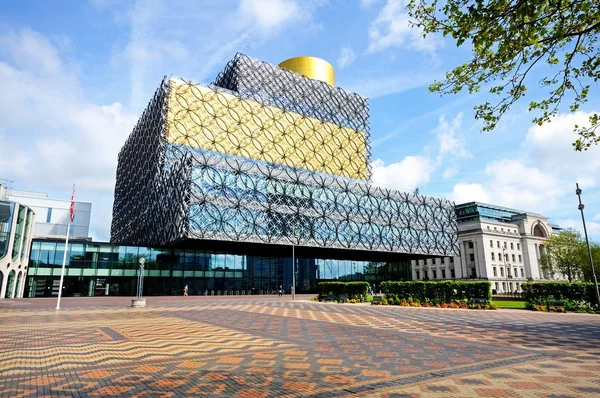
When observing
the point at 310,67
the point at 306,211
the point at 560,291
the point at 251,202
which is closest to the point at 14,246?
the point at 251,202

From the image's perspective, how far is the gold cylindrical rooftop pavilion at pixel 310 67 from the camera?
90.6 m

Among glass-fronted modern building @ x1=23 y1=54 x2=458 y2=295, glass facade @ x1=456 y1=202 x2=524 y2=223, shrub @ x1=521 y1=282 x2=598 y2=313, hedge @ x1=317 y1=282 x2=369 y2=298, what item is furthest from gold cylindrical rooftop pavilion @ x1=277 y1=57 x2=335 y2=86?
shrub @ x1=521 y1=282 x2=598 y2=313

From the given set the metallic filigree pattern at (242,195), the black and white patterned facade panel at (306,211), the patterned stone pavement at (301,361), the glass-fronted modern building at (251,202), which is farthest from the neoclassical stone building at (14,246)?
the patterned stone pavement at (301,361)

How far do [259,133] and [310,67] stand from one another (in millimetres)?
30518

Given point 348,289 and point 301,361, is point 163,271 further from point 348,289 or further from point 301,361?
point 301,361

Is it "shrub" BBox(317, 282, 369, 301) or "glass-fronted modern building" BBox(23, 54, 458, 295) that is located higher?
"glass-fronted modern building" BBox(23, 54, 458, 295)

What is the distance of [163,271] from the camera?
54938 millimetres

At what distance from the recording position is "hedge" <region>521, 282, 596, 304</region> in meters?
24.6

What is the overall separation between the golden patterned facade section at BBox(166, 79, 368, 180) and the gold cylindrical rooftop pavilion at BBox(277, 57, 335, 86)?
17053mm

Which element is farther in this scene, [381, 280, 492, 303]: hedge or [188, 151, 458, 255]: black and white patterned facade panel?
[188, 151, 458, 255]: black and white patterned facade panel

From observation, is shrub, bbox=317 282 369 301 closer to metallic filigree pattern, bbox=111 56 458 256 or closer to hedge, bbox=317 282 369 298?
hedge, bbox=317 282 369 298

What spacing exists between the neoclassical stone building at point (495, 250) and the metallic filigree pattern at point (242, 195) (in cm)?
2431

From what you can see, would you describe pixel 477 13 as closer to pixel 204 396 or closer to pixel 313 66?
pixel 204 396

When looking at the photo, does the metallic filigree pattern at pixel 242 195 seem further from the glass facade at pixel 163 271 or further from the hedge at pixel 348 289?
the hedge at pixel 348 289
